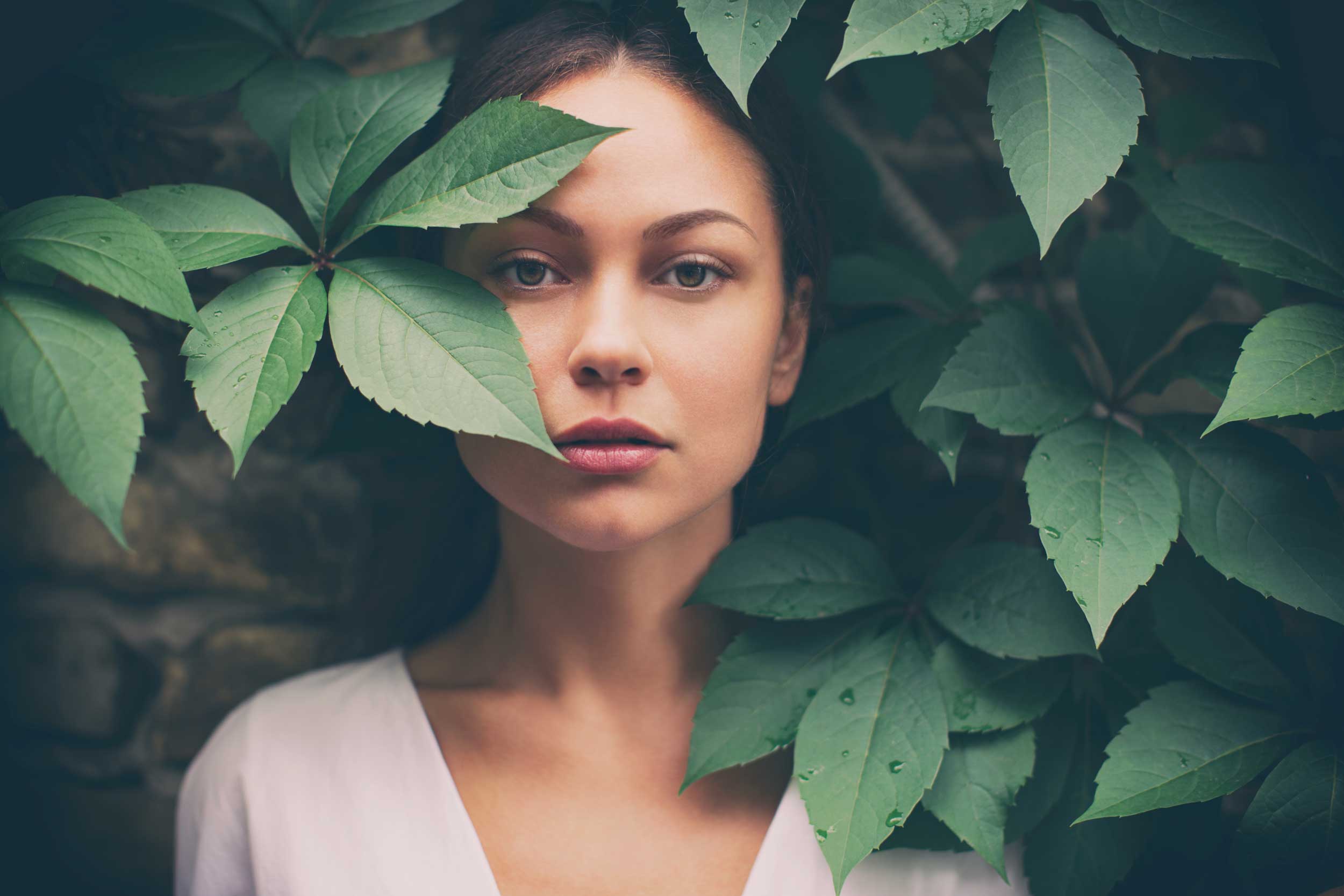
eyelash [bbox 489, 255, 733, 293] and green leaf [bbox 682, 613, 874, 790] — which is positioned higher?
eyelash [bbox 489, 255, 733, 293]

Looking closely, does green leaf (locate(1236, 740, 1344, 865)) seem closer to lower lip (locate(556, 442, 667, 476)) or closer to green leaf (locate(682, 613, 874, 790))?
green leaf (locate(682, 613, 874, 790))

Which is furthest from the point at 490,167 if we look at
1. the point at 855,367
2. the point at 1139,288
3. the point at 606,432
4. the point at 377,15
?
the point at 1139,288

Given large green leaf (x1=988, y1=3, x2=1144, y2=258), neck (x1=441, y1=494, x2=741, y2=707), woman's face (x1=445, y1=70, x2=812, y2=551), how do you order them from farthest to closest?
neck (x1=441, y1=494, x2=741, y2=707), woman's face (x1=445, y1=70, x2=812, y2=551), large green leaf (x1=988, y1=3, x2=1144, y2=258)

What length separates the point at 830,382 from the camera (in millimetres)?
1021

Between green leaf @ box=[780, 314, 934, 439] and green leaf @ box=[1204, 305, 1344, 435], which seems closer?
green leaf @ box=[1204, 305, 1344, 435]

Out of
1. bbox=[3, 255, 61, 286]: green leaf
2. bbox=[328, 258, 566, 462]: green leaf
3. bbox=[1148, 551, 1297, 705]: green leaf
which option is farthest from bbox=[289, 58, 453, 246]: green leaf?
bbox=[1148, 551, 1297, 705]: green leaf

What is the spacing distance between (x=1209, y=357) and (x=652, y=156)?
1.93 ft

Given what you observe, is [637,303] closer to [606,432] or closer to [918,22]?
[606,432]

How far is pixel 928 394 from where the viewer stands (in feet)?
2.93

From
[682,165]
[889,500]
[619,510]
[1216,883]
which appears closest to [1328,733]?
[1216,883]

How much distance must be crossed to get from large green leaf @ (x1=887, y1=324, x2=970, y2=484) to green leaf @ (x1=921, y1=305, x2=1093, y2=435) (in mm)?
29

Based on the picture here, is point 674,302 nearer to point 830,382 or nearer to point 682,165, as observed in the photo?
point 682,165

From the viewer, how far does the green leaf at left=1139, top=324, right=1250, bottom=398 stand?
89cm

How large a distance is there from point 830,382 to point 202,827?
2.96ft
